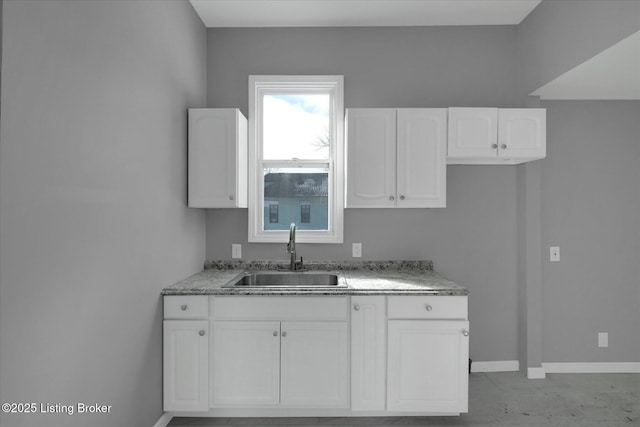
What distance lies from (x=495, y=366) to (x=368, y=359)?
138 centimetres

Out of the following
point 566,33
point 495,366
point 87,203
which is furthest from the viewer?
point 495,366

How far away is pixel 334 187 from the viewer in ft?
9.97

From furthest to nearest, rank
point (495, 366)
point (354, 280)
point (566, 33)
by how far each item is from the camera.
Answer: point (495, 366), point (354, 280), point (566, 33)

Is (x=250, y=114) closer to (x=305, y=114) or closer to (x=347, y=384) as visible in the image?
(x=305, y=114)

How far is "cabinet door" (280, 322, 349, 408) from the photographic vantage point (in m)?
2.29

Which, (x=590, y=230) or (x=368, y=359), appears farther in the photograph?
(x=590, y=230)

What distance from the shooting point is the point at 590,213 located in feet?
10.2

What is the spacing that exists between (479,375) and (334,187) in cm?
187

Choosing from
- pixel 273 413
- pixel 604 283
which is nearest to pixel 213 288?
pixel 273 413

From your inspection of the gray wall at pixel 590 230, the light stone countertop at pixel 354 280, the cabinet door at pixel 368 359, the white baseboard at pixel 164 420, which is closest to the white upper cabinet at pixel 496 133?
the gray wall at pixel 590 230

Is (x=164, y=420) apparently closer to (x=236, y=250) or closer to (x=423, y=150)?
(x=236, y=250)

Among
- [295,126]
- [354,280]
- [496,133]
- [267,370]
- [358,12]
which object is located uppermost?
[358,12]

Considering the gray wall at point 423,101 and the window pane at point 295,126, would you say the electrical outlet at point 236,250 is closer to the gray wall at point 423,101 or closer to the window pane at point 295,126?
the gray wall at point 423,101

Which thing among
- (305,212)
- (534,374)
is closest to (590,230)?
(534,374)
